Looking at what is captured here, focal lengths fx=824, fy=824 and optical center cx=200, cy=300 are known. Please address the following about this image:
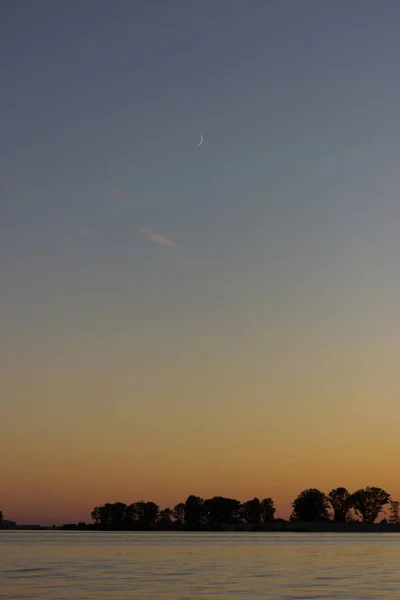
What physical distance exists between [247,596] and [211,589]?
538cm

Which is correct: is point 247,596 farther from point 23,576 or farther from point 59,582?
point 23,576

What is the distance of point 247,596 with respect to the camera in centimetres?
5716

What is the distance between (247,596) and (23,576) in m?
25.3

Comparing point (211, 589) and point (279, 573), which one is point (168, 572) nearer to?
point (279, 573)

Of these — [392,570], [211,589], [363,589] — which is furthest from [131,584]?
[392,570]

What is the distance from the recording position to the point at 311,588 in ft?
207

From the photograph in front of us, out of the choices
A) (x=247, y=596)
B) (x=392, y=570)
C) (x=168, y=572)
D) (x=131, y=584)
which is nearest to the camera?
(x=247, y=596)

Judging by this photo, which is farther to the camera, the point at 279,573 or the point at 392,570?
the point at 392,570

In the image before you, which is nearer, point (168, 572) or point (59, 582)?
point (59, 582)

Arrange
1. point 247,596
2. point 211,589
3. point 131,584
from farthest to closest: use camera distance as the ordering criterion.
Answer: point 131,584 < point 211,589 < point 247,596

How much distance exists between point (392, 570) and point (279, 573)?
50.0ft

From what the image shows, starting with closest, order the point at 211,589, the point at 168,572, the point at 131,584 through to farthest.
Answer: the point at 211,589 → the point at 131,584 → the point at 168,572

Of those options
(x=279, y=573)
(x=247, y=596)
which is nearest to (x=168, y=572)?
(x=279, y=573)

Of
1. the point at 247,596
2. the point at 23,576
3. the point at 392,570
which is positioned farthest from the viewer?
the point at 392,570
